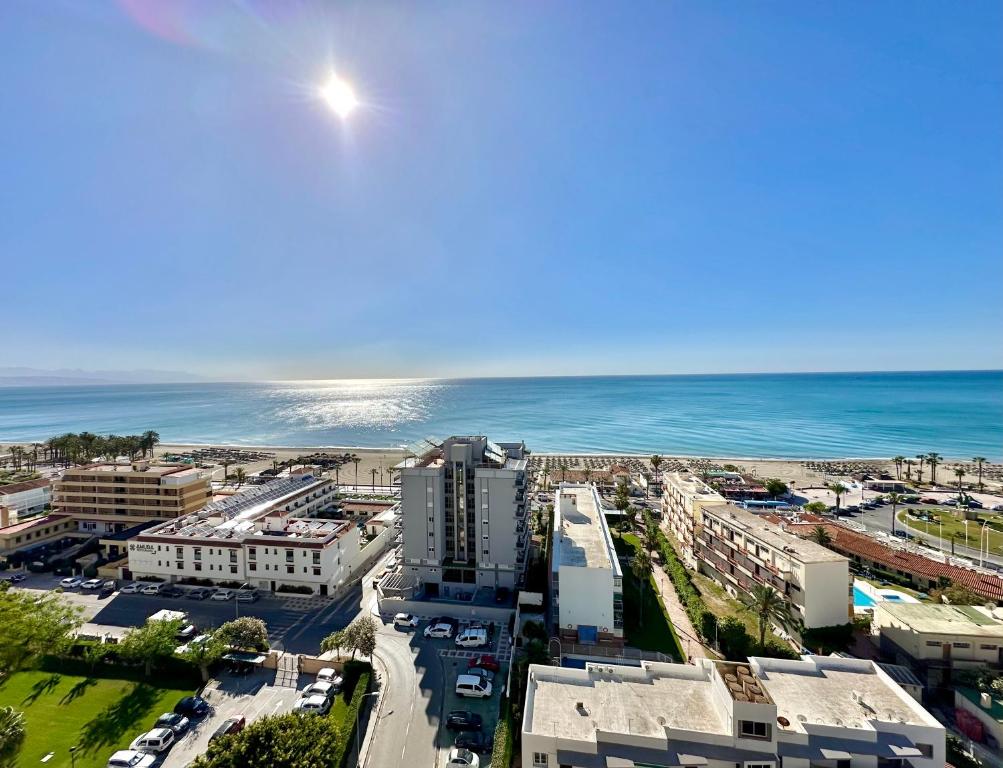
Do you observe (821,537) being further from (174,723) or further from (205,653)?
(174,723)

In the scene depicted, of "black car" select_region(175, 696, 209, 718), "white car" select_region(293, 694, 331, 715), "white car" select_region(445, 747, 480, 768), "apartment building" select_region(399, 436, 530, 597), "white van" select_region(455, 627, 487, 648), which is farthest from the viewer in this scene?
"apartment building" select_region(399, 436, 530, 597)

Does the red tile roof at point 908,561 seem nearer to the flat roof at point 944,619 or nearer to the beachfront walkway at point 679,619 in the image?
the flat roof at point 944,619

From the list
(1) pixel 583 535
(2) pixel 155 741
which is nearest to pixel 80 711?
(2) pixel 155 741

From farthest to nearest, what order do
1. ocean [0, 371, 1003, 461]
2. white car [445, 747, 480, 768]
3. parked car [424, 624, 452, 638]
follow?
ocean [0, 371, 1003, 461], parked car [424, 624, 452, 638], white car [445, 747, 480, 768]

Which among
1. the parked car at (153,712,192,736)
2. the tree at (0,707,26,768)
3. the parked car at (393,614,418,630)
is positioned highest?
the tree at (0,707,26,768)

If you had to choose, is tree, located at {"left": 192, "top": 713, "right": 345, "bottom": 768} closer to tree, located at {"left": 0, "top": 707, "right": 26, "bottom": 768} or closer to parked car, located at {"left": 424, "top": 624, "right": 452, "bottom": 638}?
tree, located at {"left": 0, "top": 707, "right": 26, "bottom": 768}

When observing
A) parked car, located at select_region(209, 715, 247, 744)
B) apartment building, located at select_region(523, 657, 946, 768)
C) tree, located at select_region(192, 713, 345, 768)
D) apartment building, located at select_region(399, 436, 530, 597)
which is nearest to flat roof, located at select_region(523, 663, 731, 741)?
apartment building, located at select_region(523, 657, 946, 768)
